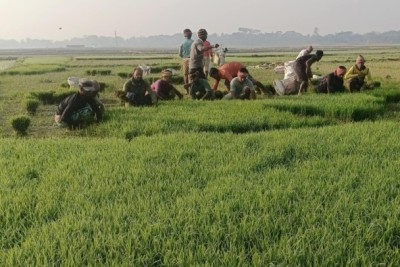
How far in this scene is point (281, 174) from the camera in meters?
3.69

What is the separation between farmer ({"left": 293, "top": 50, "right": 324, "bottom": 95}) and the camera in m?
9.34

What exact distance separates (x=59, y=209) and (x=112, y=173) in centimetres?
82

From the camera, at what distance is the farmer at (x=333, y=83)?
919cm

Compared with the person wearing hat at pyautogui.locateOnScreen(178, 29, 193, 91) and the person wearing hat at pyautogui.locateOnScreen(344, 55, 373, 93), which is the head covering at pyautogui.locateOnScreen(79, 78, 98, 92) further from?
the person wearing hat at pyautogui.locateOnScreen(344, 55, 373, 93)

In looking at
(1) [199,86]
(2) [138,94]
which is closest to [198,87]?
(1) [199,86]

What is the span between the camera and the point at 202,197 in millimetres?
3152

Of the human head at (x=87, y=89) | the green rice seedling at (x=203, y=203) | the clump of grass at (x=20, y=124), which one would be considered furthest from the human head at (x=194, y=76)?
the green rice seedling at (x=203, y=203)

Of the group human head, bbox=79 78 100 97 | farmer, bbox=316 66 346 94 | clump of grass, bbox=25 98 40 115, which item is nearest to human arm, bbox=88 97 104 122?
human head, bbox=79 78 100 97

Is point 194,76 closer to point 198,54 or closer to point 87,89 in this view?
point 198,54

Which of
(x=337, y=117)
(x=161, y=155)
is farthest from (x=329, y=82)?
(x=161, y=155)

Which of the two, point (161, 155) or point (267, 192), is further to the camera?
point (161, 155)

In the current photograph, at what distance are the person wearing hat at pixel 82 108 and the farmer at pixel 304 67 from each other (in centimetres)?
473

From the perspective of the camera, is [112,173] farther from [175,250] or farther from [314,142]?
[314,142]

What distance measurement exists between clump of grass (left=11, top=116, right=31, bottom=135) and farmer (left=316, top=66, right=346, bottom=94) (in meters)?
6.03
